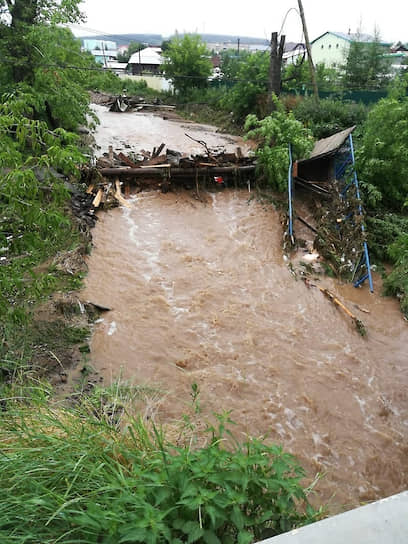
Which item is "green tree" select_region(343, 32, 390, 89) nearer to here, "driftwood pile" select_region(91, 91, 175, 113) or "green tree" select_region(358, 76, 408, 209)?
"driftwood pile" select_region(91, 91, 175, 113)

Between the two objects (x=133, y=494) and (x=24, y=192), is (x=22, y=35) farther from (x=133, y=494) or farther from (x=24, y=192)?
(x=133, y=494)

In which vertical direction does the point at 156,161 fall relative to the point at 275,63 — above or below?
below

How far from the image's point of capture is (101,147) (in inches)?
625

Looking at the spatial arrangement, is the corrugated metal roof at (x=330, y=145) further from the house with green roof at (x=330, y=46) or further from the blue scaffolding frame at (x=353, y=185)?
the house with green roof at (x=330, y=46)

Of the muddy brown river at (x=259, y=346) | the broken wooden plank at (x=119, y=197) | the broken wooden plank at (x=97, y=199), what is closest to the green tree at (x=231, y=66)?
the broken wooden plank at (x=119, y=197)

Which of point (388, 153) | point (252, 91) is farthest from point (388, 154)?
point (252, 91)

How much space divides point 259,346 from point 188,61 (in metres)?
25.2

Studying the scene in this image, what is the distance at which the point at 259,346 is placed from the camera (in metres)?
6.24

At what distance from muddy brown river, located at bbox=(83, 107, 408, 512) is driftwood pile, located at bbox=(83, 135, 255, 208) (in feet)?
7.13

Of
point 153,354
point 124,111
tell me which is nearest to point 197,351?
point 153,354

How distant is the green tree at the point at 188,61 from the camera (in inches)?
1025

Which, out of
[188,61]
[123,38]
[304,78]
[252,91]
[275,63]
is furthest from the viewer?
[188,61]

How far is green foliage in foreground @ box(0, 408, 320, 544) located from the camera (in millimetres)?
1804

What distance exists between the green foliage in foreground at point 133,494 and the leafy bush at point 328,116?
14351mm
